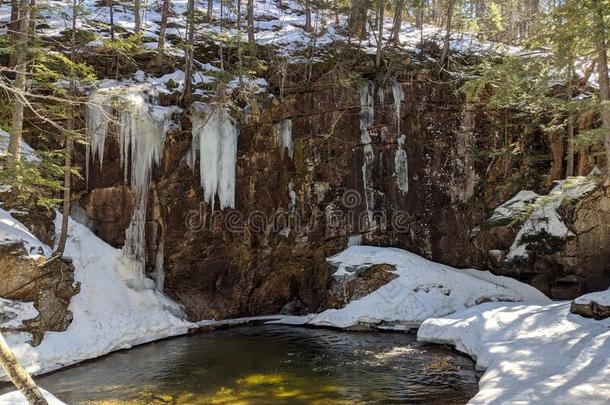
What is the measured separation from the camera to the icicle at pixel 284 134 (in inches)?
641

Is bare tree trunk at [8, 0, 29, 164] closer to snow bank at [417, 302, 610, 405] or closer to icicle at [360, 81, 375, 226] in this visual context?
icicle at [360, 81, 375, 226]

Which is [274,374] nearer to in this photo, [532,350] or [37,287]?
[532,350]

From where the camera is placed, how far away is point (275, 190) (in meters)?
16.3

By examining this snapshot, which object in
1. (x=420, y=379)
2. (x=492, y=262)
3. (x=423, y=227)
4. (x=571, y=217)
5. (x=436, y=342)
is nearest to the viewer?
(x=420, y=379)

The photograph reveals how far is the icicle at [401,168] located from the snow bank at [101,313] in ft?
30.1

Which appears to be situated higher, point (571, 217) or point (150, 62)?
point (150, 62)

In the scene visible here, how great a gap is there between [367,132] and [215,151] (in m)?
5.78

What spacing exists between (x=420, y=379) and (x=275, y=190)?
921 cm

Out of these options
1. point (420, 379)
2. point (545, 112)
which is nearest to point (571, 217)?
point (545, 112)

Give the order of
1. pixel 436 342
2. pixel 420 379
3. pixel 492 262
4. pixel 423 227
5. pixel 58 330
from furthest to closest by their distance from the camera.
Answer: pixel 423 227, pixel 492 262, pixel 436 342, pixel 58 330, pixel 420 379

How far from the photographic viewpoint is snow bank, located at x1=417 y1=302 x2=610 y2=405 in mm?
6145

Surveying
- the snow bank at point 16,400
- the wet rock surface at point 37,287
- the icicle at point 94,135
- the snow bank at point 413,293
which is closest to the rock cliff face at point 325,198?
the icicle at point 94,135

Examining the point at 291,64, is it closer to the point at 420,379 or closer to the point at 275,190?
the point at 275,190

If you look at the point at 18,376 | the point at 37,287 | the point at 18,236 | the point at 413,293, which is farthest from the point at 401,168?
the point at 18,376
